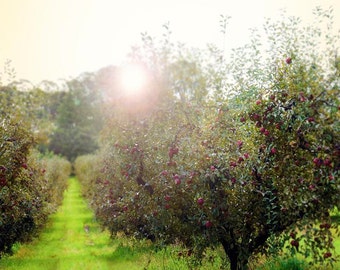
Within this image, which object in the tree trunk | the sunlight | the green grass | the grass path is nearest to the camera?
the tree trunk

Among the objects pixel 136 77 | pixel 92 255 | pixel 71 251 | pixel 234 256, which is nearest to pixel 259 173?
pixel 234 256

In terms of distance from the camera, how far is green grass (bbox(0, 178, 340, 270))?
10.5 metres

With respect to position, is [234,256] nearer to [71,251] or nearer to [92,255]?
[92,255]

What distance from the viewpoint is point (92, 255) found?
1405 centimetres

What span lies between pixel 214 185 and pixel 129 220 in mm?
5073

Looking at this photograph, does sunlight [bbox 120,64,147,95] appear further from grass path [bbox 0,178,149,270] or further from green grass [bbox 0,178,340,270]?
green grass [bbox 0,178,340,270]

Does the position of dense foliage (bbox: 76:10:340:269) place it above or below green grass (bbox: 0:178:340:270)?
above

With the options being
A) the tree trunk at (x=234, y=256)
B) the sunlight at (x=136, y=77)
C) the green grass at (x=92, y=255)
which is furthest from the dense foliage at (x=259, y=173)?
the sunlight at (x=136, y=77)

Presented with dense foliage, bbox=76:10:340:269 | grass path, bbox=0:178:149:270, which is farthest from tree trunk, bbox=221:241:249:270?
grass path, bbox=0:178:149:270

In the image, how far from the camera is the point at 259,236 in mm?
7902

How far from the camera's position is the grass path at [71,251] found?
12.6 m

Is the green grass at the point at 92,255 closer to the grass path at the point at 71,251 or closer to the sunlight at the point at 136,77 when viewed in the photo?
the grass path at the point at 71,251

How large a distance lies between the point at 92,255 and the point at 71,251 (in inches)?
51.8

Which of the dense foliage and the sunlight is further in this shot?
the sunlight
